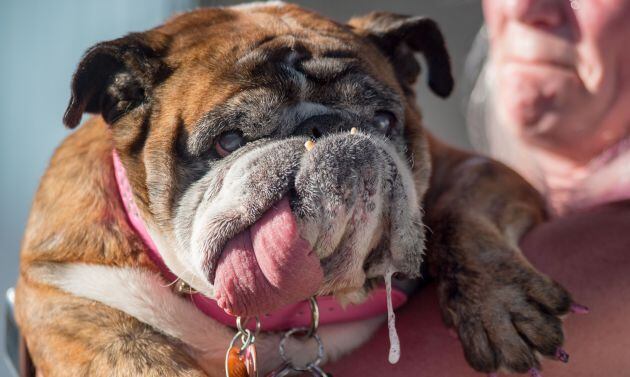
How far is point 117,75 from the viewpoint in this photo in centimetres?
131

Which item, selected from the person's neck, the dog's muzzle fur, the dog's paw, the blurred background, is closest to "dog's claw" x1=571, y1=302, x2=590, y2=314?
the dog's paw

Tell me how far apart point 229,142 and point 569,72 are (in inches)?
38.5

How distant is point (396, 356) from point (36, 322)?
67cm

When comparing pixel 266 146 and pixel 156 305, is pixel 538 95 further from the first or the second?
pixel 156 305

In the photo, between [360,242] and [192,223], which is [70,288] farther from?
[360,242]

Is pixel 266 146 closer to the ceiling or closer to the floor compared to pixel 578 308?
closer to the ceiling

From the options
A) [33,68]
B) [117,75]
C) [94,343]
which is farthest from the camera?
[33,68]

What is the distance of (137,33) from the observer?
52.9 inches

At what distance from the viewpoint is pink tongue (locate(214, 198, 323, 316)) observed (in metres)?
0.94

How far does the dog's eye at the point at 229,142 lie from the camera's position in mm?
1146

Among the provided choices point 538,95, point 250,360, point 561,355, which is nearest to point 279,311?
point 250,360

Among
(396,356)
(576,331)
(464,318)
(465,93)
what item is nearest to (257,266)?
(396,356)

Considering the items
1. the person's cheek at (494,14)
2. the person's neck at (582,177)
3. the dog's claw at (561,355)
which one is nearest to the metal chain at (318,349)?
the dog's claw at (561,355)

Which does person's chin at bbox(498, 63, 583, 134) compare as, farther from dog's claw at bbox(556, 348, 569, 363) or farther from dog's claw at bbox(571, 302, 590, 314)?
dog's claw at bbox(556, 348, 569, 363)
